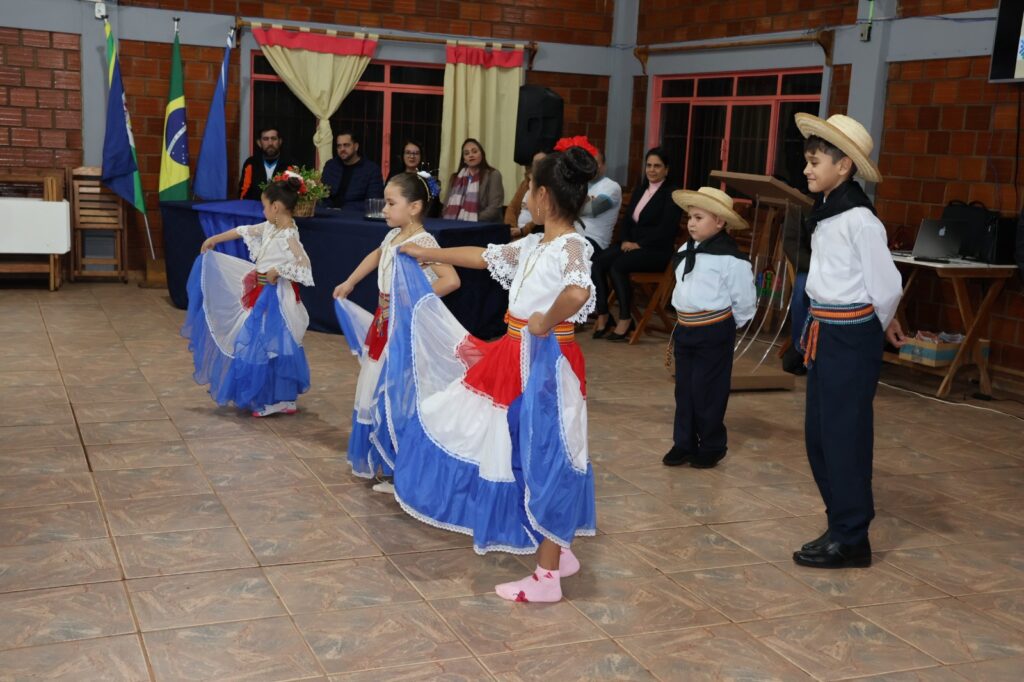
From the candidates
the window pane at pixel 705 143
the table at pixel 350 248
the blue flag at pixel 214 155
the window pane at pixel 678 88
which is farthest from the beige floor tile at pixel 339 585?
the window pane at pixel 678 88

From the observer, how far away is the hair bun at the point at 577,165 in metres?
3.25

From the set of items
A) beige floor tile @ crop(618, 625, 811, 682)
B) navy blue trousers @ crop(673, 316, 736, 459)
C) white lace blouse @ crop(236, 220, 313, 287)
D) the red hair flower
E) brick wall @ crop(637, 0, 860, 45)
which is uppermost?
brick wall @ crop(637, 0, 860, 45)

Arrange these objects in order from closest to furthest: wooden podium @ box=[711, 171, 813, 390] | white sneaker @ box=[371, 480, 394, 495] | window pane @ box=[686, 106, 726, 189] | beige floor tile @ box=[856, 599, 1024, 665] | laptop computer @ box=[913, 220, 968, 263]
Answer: beige floor tile @ box=[856, 599, 1024, 665] → white sneaker @ box=[371, 480, 394, 495] → wooden podium @ box=[711, 171, 813, 390] → laptop computer @ box=[913, 220, 968, 263] → window pane @ box=[686, 106, 726, 189]

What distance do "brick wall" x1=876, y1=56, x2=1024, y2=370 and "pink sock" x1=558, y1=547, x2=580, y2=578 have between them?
170 inches

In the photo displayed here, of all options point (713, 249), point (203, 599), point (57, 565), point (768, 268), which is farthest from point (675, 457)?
point (768, 268)

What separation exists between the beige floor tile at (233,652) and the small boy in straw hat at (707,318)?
7.83ft

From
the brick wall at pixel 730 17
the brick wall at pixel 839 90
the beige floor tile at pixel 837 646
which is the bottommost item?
the beige floor tile at pixel 837 646

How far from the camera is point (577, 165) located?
10.7ft

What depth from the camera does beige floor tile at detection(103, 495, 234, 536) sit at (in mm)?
3881

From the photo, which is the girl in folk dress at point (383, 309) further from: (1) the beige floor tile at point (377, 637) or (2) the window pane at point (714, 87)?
(2) the window pane at point (714, 87)

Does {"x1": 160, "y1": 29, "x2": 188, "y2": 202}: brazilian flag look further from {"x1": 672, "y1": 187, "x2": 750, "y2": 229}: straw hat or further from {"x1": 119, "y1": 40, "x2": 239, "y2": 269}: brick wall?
{"x1": 672, "y1": 187, "x2": 750, "y2": 229}: straw hat

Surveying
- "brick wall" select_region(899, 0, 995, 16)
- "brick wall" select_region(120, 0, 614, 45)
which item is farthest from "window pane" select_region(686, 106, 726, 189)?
"brick wall" select_region(899, 0, 995, 16)

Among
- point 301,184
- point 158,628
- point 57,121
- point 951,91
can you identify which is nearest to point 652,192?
point 951,91

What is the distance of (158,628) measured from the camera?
3082mm
